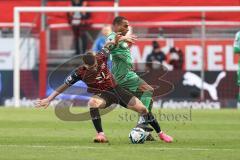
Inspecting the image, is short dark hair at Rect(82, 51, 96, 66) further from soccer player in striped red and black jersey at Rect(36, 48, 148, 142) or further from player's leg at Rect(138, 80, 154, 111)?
player's leg at Rect(138, 80, 154, 111)

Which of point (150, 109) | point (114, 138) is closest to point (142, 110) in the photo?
point (150, 109)

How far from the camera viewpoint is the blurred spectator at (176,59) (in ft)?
82.5

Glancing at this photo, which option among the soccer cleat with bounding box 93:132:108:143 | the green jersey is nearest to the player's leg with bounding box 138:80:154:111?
the green jersey

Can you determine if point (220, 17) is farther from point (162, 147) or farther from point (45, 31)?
point (162, 147)

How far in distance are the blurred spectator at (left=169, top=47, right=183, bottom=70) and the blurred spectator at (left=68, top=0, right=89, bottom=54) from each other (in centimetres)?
285

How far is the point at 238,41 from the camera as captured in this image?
58.4 ft

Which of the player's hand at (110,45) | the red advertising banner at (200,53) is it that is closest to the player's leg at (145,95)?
the player's hand at (110,45)

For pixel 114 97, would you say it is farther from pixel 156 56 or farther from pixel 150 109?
pixel 156 56

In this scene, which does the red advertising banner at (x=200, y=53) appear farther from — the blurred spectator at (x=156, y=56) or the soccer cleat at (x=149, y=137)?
the soccer cleat at (x=149, y=137)

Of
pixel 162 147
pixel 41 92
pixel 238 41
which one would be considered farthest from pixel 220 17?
pixel 162 147

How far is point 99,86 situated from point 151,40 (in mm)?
12417

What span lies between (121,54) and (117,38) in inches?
25.9

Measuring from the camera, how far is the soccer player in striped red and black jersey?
13.1 meters

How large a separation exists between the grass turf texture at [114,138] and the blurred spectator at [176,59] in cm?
426
